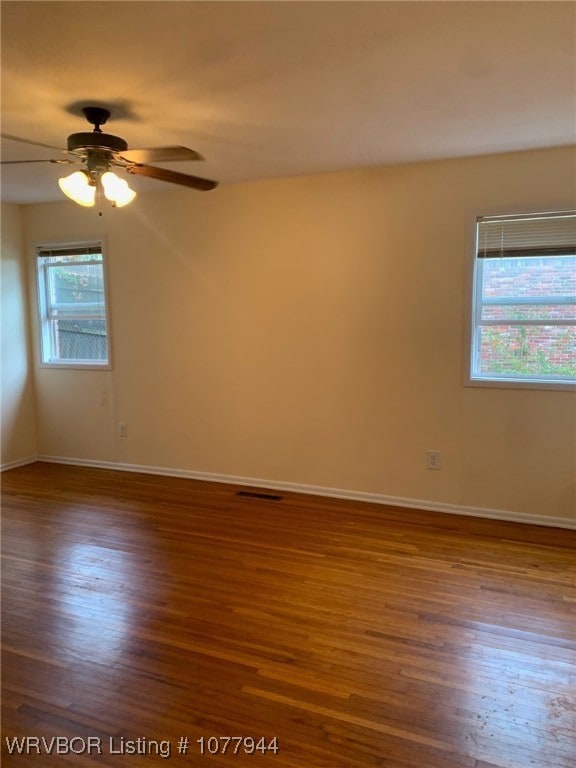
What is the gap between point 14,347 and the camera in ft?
16.1

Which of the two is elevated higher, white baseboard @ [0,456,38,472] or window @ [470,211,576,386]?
window @ [470,211,576,386]

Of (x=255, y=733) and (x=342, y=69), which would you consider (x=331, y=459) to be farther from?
(x=342, y=69)

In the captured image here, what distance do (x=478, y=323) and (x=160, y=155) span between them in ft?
7.69

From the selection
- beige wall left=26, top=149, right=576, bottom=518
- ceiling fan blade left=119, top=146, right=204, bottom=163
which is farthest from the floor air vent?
ceiling fan blade left=119, top=146, right=204, bottom=163

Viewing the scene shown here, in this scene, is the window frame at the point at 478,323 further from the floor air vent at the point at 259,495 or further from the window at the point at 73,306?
the window at the point at 73,306

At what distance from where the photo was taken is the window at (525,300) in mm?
3342

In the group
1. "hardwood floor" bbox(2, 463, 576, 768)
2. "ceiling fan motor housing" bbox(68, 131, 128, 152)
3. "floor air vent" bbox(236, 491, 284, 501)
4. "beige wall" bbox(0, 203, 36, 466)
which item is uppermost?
"ceiling fan motor housing" bbox(68, 131, 128, 152)

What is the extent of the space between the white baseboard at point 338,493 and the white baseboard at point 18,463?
0.04 metres

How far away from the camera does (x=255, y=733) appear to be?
1.78 metres

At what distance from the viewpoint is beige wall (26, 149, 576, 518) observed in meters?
3.50

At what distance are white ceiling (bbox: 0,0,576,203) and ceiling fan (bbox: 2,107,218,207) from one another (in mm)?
191

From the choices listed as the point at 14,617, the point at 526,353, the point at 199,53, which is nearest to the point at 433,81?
the point at 199,53

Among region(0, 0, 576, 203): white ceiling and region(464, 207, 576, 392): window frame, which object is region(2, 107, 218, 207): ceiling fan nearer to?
region(0, 0, 576, 203): white ceiling

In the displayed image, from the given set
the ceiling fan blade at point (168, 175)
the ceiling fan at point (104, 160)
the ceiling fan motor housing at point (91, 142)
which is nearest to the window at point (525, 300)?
the ceiling fan blade at point (168, 175)
